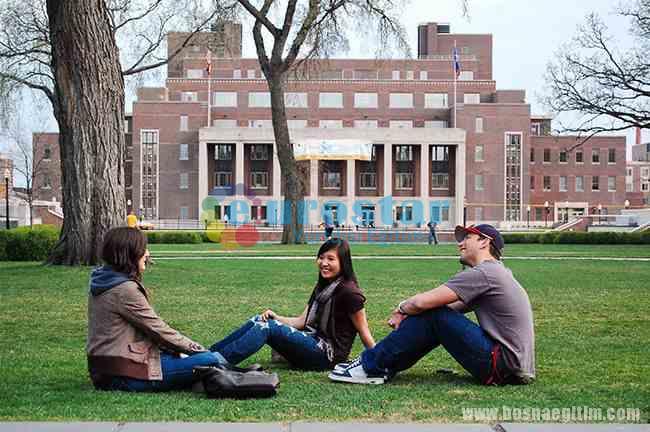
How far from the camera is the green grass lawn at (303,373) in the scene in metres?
5.84

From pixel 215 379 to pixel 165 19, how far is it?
31.4 metres

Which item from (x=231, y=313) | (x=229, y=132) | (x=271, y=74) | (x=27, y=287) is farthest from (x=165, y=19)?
(x=229, y=132)

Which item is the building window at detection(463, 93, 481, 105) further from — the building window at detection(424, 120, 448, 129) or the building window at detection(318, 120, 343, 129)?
the building window at detection(318, 120, 343, 129)

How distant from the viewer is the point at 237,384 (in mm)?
6180

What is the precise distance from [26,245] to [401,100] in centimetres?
6956

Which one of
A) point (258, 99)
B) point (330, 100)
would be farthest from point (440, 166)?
point (258, 99)

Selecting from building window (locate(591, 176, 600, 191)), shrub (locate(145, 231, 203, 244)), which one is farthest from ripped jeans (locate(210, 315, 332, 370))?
building window (locate(591, 176, 600, 191))

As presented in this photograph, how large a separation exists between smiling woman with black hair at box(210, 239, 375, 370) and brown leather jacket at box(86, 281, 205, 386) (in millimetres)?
918

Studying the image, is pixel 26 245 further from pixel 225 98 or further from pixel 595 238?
pixel 225 98

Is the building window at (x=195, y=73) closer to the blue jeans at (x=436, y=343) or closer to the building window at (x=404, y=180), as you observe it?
the building window at (x=404, y=180)

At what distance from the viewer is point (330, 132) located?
3342 inches

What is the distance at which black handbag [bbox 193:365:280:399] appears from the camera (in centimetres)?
618

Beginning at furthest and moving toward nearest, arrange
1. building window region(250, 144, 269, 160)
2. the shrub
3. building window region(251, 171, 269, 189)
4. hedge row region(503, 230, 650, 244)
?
1. building window region(250, 144, 269, 160)
2. building window region(251, 171, 269, 189)
3. hedge row region(503, 230, 650, 244)
4. the shrub

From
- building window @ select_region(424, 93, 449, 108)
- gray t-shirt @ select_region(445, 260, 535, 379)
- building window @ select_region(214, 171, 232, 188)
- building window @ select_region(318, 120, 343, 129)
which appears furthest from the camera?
building window @ select_region(424, 93, 449, 108)
